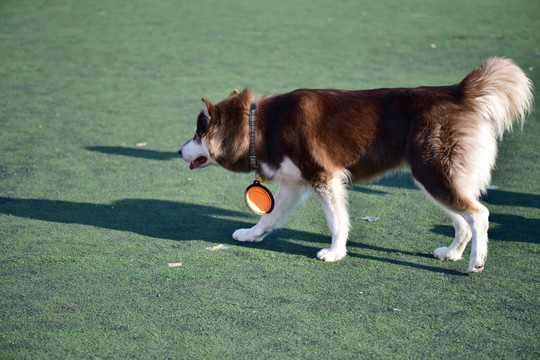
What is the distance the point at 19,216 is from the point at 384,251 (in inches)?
123

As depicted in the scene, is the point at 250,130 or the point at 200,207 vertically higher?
the point at 250,130

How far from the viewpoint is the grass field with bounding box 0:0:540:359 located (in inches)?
139

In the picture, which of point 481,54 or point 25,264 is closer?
point 25,264

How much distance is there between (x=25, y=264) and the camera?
4402 mm

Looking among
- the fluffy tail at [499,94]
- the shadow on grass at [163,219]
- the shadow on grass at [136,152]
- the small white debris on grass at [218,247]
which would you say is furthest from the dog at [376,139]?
the shadow on grass at [136,152]

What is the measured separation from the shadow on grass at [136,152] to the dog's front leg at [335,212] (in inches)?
107

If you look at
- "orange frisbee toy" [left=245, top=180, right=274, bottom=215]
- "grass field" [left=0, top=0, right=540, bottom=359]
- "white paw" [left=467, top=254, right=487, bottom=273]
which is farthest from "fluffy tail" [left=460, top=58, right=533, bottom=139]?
"orange frisbee toy" [left=245, top=180, right=274, bottom=215]

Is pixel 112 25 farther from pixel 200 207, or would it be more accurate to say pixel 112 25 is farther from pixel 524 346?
pixel 524 346

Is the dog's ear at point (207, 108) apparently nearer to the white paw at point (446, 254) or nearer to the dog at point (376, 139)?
the dog at point (376, 139)

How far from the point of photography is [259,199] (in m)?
4.71

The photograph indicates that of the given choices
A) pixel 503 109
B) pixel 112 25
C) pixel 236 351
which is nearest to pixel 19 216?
pixel 236 351

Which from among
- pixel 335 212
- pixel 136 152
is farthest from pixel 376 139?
pixel 136 152

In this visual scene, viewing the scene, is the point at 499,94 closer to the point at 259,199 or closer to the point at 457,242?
the point at 457,242

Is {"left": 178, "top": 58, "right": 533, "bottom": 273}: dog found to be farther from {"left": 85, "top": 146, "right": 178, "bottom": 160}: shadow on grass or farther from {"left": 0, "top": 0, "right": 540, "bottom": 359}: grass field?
{"left": 85, "top": 146, "right": 178, "bottom": 160}: shadow on grass
